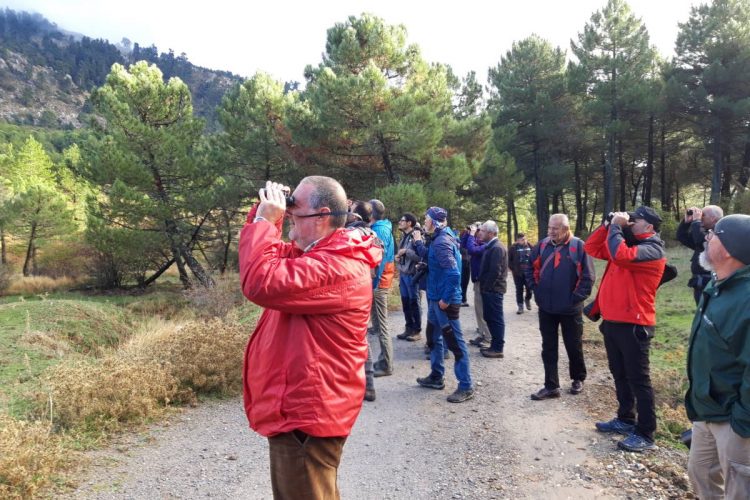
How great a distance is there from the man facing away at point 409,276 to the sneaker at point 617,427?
11.1 feet

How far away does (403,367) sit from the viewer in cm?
647

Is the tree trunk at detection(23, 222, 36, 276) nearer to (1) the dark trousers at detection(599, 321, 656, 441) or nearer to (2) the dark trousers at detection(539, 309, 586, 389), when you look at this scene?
(2) the dark trousers at detection(539, 309, 586, 389)

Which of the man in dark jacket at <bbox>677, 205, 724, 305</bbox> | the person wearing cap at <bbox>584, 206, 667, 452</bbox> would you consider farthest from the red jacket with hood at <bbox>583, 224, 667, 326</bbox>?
the man in dark jacket at <bbox>677, 205, 724, 305</bbox>

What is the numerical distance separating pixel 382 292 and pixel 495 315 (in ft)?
6.34

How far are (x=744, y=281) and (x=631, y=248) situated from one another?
178 centimetres

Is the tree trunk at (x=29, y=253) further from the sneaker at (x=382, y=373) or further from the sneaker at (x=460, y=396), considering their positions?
the sneaker at (x=460, y=396)

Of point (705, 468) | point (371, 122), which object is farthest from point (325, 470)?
point (371, 122)

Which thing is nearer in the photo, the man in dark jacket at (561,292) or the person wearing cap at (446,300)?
the man in dark jacket at (561,292)

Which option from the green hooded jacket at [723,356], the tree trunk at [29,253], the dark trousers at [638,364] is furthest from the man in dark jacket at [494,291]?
the tree trunk at [29,253]

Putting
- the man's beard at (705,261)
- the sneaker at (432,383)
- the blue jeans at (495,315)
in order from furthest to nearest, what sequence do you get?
1. the blue jeans at (495,315)
2. the sneaker at (432,383)
3. the man's beard at (705,261)

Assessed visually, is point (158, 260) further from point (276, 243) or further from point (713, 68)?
point (713, 68)

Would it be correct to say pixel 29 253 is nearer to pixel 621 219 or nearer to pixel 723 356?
pixel 621 219

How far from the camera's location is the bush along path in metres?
3.49

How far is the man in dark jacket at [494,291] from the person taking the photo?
22.4 ft
